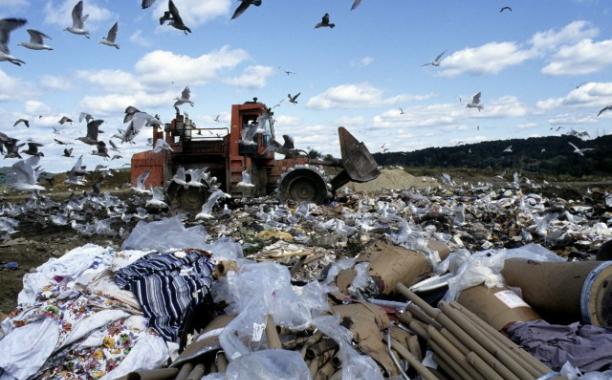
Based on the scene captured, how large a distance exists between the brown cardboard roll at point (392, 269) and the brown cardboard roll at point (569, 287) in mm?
584

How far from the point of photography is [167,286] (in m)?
2.83

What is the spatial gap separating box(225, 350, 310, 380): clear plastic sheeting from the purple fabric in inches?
43.1

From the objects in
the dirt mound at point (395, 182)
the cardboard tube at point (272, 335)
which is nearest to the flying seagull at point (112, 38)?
the cardboard tube at point (272, 335)

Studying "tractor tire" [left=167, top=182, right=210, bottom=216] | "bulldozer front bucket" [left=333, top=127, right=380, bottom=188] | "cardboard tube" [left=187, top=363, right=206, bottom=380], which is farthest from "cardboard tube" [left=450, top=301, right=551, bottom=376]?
"tractor tire" [left=167, top=182, right=210, bottom=216]

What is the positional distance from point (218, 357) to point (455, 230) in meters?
4.99

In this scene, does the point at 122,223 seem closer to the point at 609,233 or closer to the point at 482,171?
the point at 609,233

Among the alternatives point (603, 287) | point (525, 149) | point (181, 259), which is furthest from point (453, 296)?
point (525, 149)

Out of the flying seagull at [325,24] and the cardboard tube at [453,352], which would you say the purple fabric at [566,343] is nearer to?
the cardboard tube at [453,352]

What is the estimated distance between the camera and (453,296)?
2904 millimetres

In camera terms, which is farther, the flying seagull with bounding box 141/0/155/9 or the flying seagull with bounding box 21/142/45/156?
the flying seagull with bounding box 21/142/45/156

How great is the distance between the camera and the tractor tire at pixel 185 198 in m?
9.88

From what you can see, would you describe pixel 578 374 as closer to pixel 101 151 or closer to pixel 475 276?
→ pixel 475 276

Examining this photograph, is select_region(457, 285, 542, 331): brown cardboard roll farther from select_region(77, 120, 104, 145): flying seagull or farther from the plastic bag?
select_region(77, 120, 104, 145): flying seagull

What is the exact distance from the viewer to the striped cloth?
2730 mm
